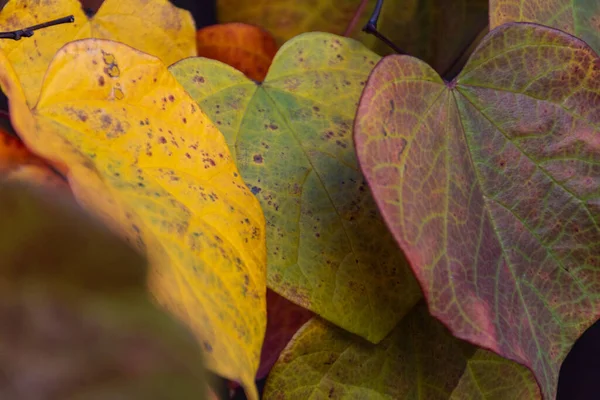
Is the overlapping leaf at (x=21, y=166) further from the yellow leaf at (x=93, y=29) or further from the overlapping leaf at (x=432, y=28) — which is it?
the overlapping leaf at (x=432, y=28)

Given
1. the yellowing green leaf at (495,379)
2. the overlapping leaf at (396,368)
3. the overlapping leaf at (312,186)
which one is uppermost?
the overlapping leaf at (312,186)

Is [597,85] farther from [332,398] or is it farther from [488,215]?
[332,398]

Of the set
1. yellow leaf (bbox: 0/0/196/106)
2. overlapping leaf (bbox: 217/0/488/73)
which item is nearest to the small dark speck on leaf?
yellow leaf (bbox: 0/0/196/106)

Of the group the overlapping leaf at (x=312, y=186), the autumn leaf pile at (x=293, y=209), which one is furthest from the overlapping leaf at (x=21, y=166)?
the overlapping leaf at (x=312, y=186)

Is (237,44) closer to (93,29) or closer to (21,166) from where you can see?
(93,29)

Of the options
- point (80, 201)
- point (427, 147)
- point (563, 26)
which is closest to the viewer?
point (80, 201)

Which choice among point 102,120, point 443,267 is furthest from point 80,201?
point 443,267
